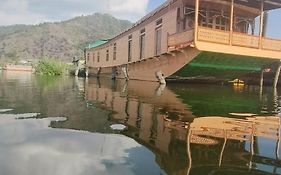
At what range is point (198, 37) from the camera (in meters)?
18.9

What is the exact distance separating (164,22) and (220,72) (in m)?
5.49

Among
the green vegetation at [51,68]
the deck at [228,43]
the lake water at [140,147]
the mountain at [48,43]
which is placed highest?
the mountain at [48,43]

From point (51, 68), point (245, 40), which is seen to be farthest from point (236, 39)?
point (51, 68)

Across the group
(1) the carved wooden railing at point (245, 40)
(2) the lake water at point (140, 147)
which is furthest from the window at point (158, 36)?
(2) the lake water at point (140, 147)

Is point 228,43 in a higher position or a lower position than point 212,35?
lower

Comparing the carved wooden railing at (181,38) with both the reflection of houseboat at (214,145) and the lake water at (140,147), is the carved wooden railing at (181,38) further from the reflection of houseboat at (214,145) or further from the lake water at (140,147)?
the reflection of houseboat at (214,145)

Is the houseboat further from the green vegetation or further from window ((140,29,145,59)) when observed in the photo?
the green vegetation

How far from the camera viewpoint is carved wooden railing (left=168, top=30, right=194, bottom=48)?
19.2 meters

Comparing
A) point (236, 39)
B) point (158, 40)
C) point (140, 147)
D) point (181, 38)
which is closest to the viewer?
point (140, 147)

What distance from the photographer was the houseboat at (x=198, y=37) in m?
19.6

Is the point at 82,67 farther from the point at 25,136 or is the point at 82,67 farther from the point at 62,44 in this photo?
the point at 62,44

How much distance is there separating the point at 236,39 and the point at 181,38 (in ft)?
10.7

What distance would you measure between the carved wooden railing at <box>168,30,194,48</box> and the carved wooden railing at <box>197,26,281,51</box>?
0.53 metres

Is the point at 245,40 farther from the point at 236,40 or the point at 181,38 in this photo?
the point at 181,38
